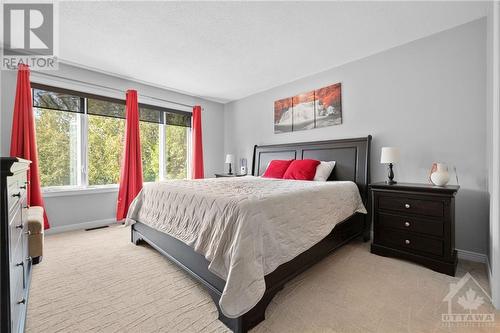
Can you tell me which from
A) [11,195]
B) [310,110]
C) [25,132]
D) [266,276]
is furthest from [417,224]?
[25,132]

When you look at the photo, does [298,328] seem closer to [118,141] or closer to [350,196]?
[350,196]

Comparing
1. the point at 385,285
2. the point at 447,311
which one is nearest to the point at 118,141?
the point at 385,285

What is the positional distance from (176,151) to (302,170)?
295cm

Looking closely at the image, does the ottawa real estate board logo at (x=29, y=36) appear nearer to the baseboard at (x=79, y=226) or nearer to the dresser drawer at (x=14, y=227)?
the dresser drawer at (x=14, y=227)

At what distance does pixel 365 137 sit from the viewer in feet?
10.3

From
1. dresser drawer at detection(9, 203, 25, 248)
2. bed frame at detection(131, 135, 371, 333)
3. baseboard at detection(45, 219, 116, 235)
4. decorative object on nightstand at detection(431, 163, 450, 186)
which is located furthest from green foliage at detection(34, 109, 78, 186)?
decorative object on nightstand at detection(431, 163, 450, 186)

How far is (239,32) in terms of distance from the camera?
2605mm

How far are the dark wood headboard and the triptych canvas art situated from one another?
0.35 metres

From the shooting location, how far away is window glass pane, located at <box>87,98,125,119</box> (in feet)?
12.3

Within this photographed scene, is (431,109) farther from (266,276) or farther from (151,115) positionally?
(151,115)

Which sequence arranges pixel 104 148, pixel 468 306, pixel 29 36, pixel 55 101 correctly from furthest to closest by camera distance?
pixel 104 148 < pixel 55 101 < pixel 29 36 < pixel 468 306

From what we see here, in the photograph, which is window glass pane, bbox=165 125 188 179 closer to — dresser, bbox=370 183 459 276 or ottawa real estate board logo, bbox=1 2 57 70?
ottawa real estate board logo, bbox=1 2 57 70

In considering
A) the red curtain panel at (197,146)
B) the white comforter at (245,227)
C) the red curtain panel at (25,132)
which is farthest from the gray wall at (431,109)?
the red curtain panel at (25,132)

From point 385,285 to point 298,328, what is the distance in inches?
38.5
